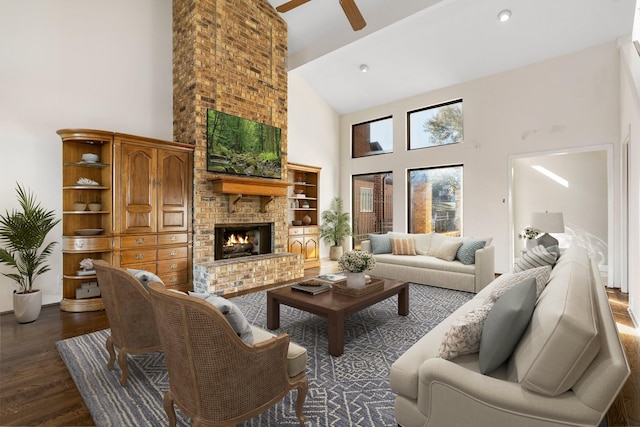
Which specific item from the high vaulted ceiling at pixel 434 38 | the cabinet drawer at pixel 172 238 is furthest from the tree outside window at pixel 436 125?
the cabinet drawer at pixel 172 238

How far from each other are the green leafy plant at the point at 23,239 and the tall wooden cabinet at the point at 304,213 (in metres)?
4.03

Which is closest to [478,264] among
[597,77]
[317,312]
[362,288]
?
[362,288]

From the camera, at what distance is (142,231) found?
14.2ft

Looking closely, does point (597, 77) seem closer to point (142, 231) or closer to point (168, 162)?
point (168, 162)

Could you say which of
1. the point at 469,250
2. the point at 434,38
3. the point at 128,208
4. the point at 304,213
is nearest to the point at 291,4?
the point at 434,38

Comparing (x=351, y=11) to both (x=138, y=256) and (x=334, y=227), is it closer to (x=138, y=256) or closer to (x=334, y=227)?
(x=138, y=256)

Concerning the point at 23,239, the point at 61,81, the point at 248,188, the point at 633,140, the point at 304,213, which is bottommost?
the point at 23,239

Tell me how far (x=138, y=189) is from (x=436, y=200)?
5.67 metres

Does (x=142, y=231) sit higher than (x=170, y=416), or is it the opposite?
(x=142, y=231)

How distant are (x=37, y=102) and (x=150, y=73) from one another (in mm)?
1594

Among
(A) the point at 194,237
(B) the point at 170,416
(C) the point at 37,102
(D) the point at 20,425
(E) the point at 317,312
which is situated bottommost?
(D) the point at 20,425

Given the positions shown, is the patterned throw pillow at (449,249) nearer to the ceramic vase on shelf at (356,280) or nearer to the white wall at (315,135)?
the ceramic vase on shelf at (356,280)

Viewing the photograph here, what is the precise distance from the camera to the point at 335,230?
7758 millimetres

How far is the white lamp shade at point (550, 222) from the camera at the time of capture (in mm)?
4176
